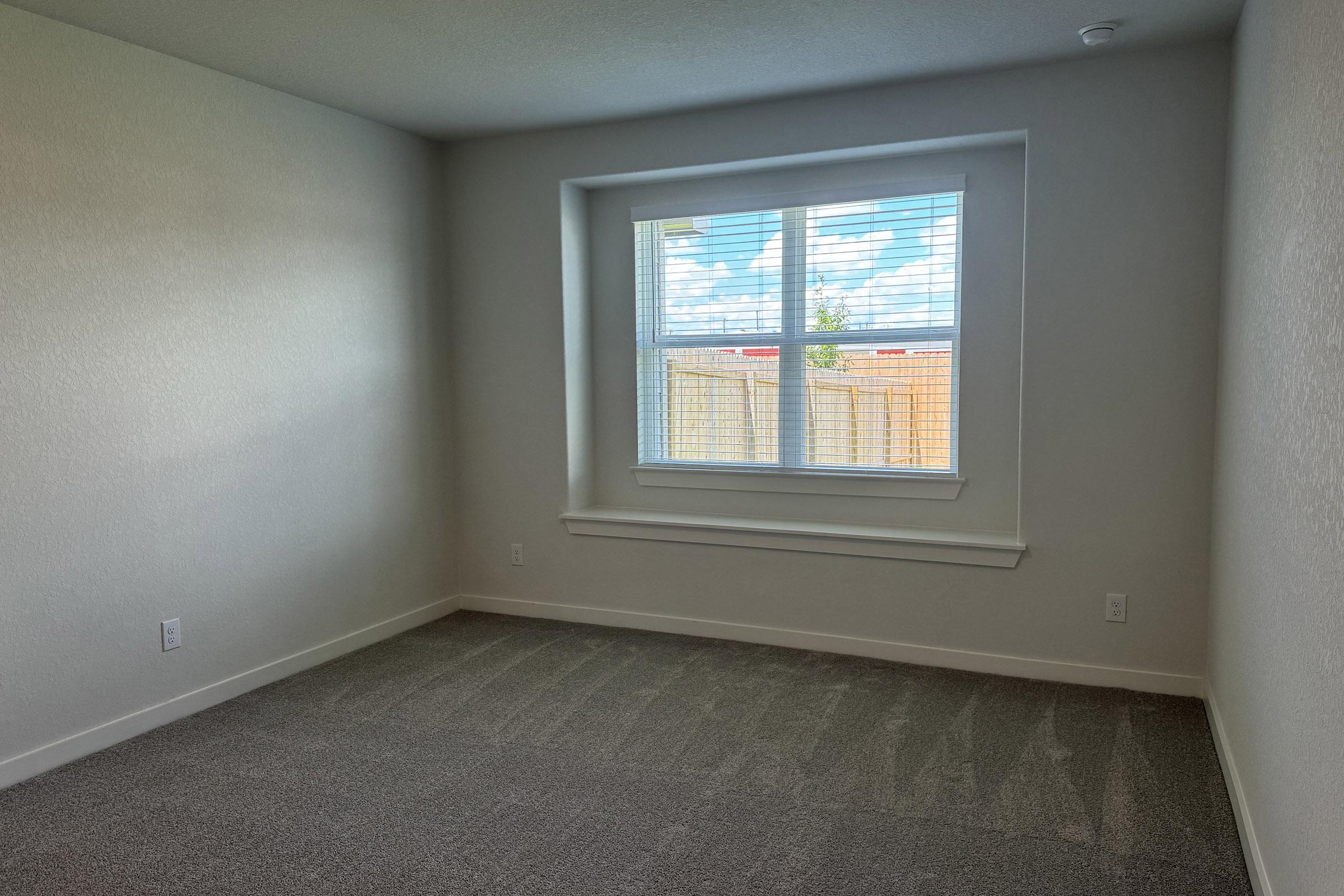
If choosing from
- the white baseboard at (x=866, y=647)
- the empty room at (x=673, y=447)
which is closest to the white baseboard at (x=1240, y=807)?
the empty room at (x=673, y=447)

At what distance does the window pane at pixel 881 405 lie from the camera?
397 cm

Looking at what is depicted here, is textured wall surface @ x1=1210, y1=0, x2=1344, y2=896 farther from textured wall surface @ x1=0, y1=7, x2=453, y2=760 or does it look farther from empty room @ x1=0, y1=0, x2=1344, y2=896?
textured wall surface @ x1=0, y1=7, x2=453, y2=760

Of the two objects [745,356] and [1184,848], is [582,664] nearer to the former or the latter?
[745,356]

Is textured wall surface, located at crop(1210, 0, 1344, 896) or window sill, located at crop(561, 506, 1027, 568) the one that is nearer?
textured wall surface, located at crop(1210, 0, 1344, 896)

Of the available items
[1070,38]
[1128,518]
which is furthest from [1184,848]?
[1070,38]

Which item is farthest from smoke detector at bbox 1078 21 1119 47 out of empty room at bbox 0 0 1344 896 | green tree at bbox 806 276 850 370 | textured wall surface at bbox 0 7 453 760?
textured wall surface at bbox 0 7 453 760

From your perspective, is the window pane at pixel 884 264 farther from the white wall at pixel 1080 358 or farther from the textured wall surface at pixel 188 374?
the textured wall surface at pixel 188 374

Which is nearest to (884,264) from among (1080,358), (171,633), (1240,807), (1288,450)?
(1080,358)

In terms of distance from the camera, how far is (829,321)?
415cm

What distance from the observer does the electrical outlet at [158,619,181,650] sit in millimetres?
3262

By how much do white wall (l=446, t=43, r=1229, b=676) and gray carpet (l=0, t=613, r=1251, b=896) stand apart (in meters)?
0.28

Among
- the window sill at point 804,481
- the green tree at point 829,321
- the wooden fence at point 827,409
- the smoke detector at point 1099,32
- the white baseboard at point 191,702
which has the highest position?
the smoke detector at point 1099,32

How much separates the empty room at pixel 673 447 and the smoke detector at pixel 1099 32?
2cm

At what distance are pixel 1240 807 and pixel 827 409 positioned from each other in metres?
Answer: 2.29
